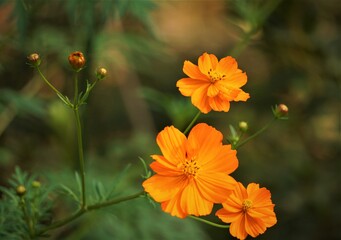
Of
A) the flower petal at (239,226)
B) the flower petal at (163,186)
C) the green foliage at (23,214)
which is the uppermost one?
the flower petal at (163,186)

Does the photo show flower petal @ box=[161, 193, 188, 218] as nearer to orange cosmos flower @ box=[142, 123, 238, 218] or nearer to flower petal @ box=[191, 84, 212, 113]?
orange cosmos flower @ box=[142, 123, 238, 218]

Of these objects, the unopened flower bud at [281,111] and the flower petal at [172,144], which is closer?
the flower petal at [172,144]

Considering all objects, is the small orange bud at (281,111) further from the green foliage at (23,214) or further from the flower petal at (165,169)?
the green foliage at (23,214)

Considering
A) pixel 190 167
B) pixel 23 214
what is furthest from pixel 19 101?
pixel 190 167

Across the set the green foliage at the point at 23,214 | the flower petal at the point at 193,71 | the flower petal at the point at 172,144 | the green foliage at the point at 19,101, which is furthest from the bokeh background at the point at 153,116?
the flower petal at the point at 172,144

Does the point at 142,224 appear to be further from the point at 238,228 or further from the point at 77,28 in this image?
the point at 238,228

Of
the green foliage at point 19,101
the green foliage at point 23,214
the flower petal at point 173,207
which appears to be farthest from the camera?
the green foliage at point 19,101

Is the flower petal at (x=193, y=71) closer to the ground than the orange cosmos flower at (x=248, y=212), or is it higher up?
higher up
